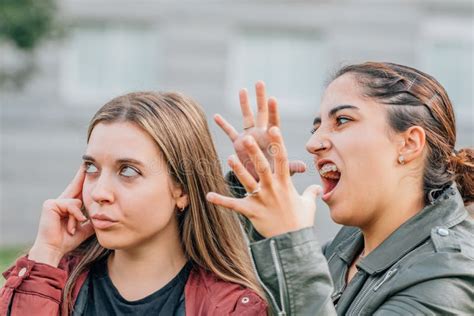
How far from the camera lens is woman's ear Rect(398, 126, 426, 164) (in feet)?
9.96

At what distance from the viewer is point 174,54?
13.7 m

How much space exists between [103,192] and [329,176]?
0.81 meters

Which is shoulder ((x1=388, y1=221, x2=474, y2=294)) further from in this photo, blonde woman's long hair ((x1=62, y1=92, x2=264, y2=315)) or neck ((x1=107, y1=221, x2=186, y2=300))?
neck ((x1=107, y1=221, x2=186, y2=300))

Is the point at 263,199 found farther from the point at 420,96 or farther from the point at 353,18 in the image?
the point at 353,18

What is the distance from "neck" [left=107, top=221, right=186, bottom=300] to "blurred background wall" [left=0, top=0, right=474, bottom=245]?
10288 mm

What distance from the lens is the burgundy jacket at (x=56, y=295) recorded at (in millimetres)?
2986

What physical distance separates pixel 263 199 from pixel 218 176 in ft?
2.61

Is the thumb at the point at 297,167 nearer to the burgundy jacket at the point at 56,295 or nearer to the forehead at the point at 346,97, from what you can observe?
the forehead at the point at 346,97

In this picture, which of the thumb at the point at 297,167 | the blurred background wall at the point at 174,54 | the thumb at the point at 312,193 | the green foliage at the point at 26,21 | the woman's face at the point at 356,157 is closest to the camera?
the thumb at the point at 312,193

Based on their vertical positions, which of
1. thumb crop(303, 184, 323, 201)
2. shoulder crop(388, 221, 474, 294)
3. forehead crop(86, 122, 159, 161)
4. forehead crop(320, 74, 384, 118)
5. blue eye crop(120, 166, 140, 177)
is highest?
forehead crop(320, 74, 384, 118)

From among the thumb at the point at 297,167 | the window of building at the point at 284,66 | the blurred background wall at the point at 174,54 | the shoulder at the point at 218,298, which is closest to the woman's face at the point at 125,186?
the shoulder at the point at 218,298

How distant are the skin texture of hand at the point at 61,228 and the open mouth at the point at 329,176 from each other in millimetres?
886

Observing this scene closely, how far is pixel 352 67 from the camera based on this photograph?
10.7 ft

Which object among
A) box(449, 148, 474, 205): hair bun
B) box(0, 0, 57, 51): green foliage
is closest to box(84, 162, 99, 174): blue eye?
box(449, 148, 474, 205): hair bun
